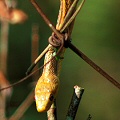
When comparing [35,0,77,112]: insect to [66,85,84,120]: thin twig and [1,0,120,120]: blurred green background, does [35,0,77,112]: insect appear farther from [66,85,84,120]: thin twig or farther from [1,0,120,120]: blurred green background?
[1,0,120,120]: blurred green background

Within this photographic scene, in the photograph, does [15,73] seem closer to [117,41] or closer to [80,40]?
[80,40]

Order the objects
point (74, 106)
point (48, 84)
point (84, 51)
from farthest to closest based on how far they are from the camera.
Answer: point (84, 51) → point (48, 84) → point (74, 106)

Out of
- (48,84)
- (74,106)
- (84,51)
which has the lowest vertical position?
(84,51)

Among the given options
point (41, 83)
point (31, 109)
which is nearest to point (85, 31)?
point (31, 109)

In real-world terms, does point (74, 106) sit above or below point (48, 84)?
above

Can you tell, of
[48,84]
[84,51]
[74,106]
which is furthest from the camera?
[84,51]

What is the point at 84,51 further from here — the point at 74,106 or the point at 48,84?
the point at 74,106

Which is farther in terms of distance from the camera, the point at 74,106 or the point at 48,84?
the point at 48,84

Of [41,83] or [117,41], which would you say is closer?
[41,83]

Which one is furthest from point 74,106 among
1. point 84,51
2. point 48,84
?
point 84,51
